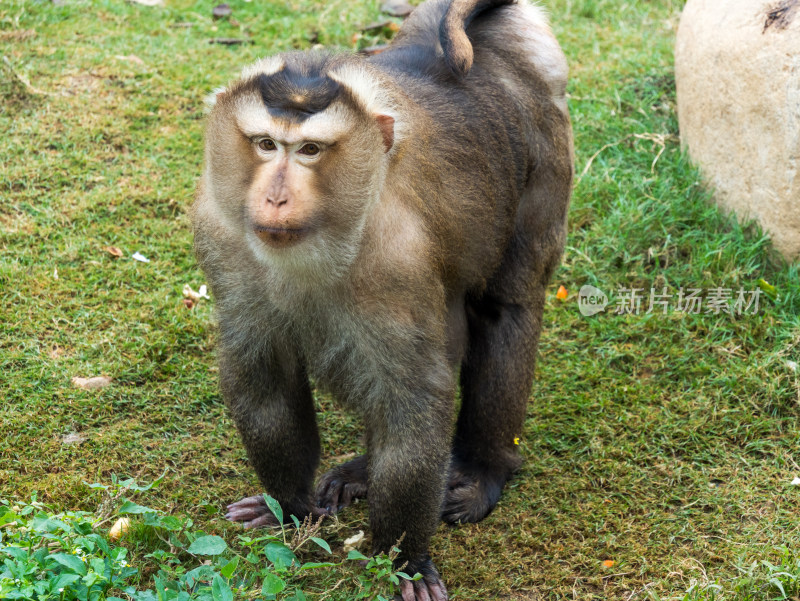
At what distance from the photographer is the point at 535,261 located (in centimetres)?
401

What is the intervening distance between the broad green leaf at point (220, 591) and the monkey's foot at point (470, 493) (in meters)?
1.38

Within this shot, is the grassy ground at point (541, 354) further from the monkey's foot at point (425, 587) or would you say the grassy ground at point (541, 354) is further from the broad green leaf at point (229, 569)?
the broad green leaf at point (229, 569)

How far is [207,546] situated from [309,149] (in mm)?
1301

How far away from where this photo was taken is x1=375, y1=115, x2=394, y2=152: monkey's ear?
2.96 m

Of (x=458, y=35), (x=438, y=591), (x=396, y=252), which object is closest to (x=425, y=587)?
(x=438, y=591)

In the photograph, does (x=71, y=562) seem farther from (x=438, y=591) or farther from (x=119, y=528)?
(x=438, y=591)

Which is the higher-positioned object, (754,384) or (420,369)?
(420,369)

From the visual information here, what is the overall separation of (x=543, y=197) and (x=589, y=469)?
1.27m

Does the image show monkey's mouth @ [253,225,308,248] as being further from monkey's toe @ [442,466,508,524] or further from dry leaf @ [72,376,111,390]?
dry leaf @ [72,376,111,390]

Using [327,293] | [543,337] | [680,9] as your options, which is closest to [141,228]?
[543,337]

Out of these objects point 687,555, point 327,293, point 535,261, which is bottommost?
point 687,555

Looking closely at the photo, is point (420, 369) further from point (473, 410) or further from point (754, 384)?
point (754, 384)

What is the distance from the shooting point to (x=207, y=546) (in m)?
3.09

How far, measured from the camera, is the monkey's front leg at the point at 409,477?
327 cm
